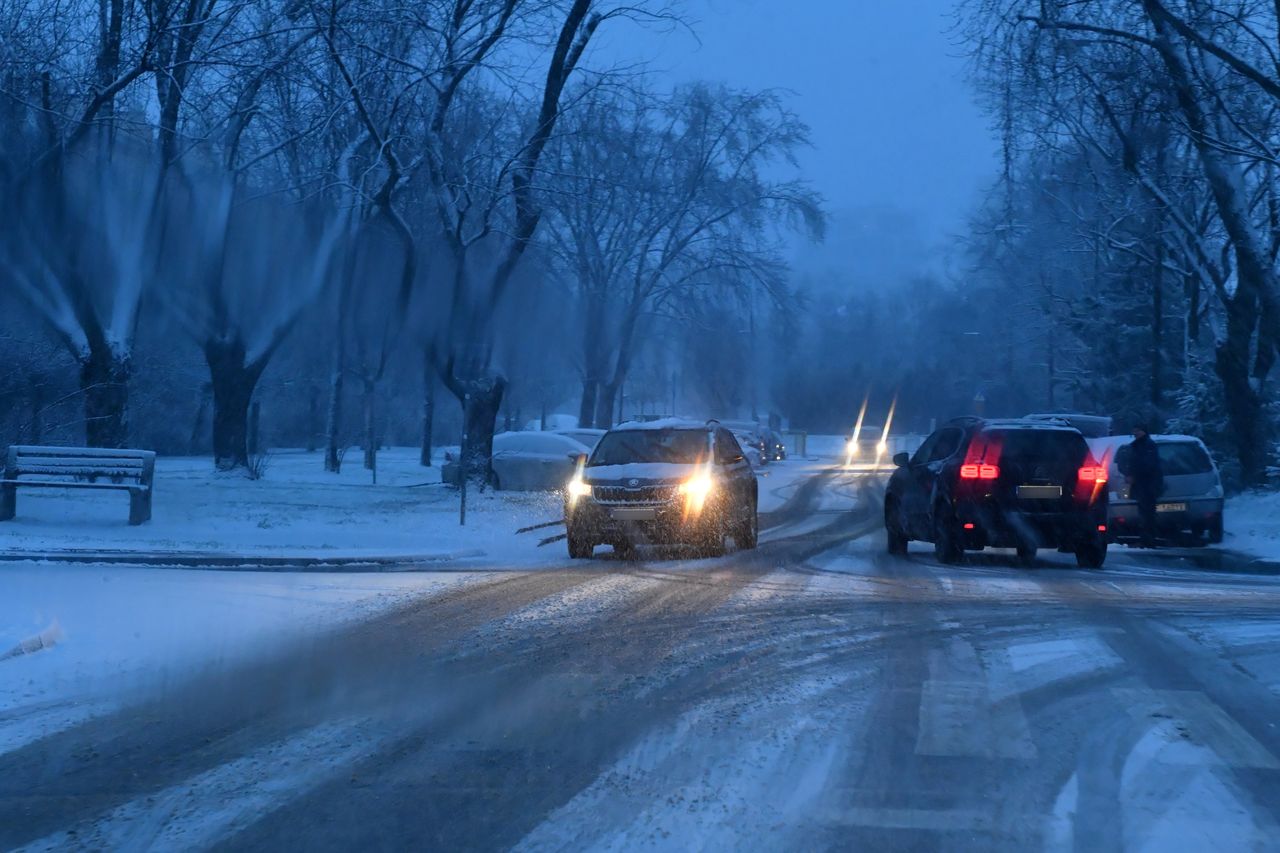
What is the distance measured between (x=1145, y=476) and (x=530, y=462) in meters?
15.4

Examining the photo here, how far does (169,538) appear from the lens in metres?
17.5

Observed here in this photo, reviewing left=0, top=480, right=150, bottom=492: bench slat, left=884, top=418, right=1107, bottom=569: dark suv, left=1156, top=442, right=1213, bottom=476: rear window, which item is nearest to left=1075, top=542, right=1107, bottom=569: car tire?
left=884, top=418, right=1107, bottom=569: dark suv

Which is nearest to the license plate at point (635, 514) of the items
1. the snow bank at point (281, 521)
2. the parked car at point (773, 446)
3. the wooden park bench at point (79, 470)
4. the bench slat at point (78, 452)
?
the snow bank at point (281, 521)

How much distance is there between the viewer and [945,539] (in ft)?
51.9

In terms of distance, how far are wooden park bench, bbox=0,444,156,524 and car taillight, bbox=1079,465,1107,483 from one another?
12180 millimetres

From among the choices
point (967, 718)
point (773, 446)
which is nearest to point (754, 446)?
point (773, 446)

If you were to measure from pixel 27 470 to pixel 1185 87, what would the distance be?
57.9ft

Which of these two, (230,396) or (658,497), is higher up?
(230,396)

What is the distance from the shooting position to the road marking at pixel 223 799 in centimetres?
511

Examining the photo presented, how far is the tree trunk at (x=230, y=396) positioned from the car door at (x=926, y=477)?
17.8 m

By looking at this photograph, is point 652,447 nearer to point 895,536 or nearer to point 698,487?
point 698,487

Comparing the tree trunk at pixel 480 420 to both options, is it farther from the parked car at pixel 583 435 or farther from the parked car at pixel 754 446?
the parked car at pixel 754 446

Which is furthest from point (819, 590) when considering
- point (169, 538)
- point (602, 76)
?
point (602, 76)

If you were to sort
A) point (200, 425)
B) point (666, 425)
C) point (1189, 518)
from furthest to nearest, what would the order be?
point (200, 425) < point (1189, 518) < point (666, 425)
